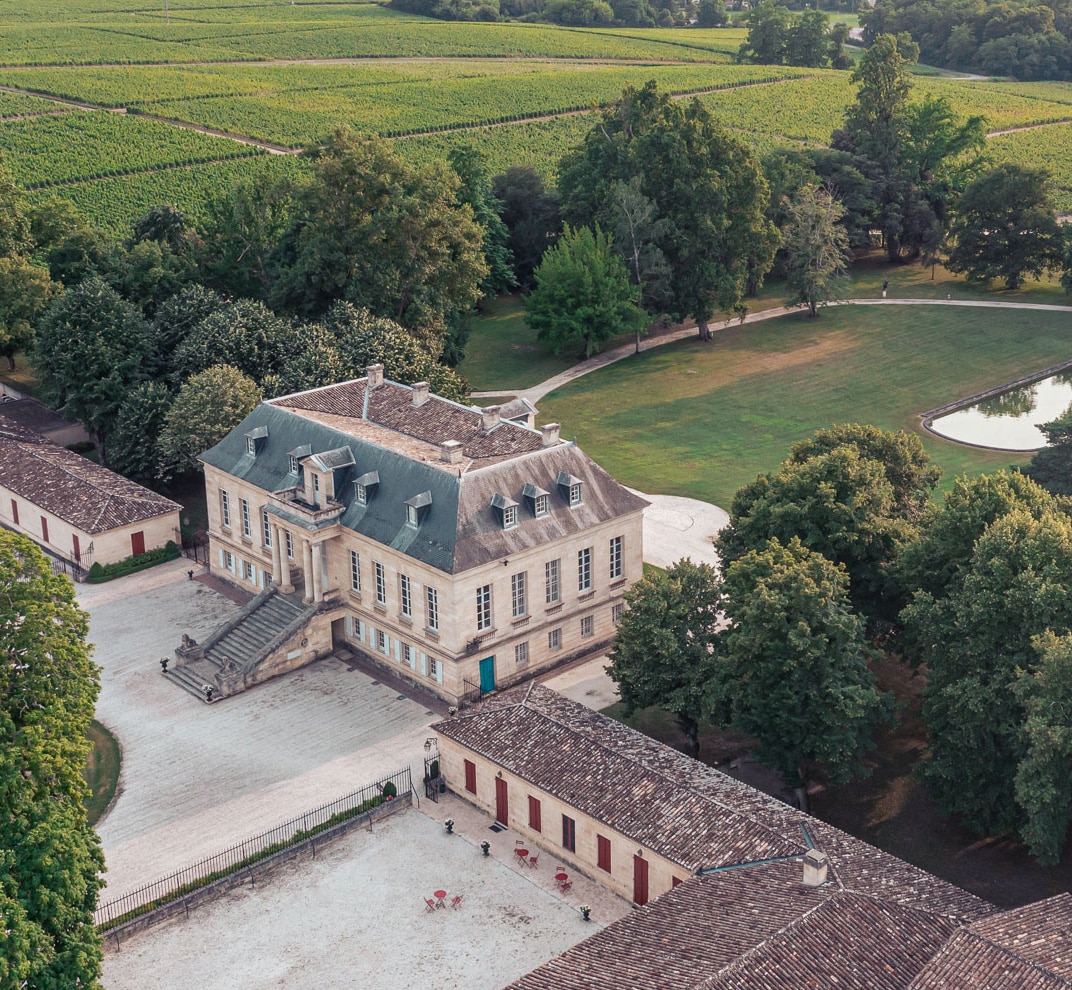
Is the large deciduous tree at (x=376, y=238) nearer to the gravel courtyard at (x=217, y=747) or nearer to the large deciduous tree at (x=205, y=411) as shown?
the large deciduous tree at (x=205, y=411)

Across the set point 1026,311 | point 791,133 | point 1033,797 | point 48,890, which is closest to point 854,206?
point 1026,311

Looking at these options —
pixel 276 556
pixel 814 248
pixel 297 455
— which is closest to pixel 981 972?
pixel 276 556

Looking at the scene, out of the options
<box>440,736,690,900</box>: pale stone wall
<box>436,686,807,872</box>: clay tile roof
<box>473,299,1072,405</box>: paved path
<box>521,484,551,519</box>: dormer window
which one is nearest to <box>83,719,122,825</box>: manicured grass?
<box>440,736,690,900</box>: pale stone wall

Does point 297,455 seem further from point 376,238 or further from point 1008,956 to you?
point 1008,956

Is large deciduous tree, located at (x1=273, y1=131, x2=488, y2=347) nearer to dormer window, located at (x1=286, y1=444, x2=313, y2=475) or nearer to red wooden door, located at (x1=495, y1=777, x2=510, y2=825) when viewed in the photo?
dormer window, located at (x1=286, y1=444, x2=313, y2=475)

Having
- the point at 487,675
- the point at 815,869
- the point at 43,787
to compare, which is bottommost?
the point at 487,675

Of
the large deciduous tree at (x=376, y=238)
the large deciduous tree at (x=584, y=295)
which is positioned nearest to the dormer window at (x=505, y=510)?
the large deciduous tree at (x=376, y=238)
